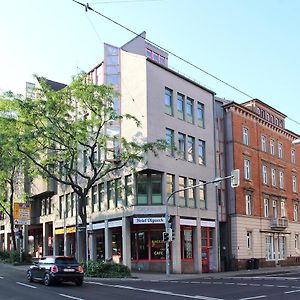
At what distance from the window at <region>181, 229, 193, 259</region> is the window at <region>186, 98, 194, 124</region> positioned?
31.0ft

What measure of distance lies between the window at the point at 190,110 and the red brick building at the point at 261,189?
15.4ft

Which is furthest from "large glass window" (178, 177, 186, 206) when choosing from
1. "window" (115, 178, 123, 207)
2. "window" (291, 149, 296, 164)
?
"window" (291, 149, 296, 164)

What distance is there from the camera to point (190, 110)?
4244 cm

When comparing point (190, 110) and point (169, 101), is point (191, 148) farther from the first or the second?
point (169, 101)

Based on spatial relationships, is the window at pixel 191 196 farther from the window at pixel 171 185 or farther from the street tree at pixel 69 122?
the street tree at pixel 69 122

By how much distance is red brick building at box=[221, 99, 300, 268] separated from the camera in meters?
44.5

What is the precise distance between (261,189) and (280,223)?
4451mm

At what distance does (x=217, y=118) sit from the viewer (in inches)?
1790

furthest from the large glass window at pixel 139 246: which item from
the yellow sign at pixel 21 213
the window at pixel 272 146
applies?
the window at pixel 272 146

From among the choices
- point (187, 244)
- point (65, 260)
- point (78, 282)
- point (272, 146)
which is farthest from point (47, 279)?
point (272, 146)

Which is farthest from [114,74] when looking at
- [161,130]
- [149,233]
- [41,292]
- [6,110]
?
[41,292]

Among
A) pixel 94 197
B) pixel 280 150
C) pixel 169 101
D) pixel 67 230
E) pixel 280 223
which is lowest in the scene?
pixel 67 230

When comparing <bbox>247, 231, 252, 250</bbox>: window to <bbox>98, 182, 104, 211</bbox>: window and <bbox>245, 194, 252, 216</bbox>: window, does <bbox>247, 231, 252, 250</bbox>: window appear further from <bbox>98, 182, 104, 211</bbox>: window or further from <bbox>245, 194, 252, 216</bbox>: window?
<bbox>98, 182, 104, 211</bbox>: window

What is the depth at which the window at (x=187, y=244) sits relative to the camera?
3969cm
